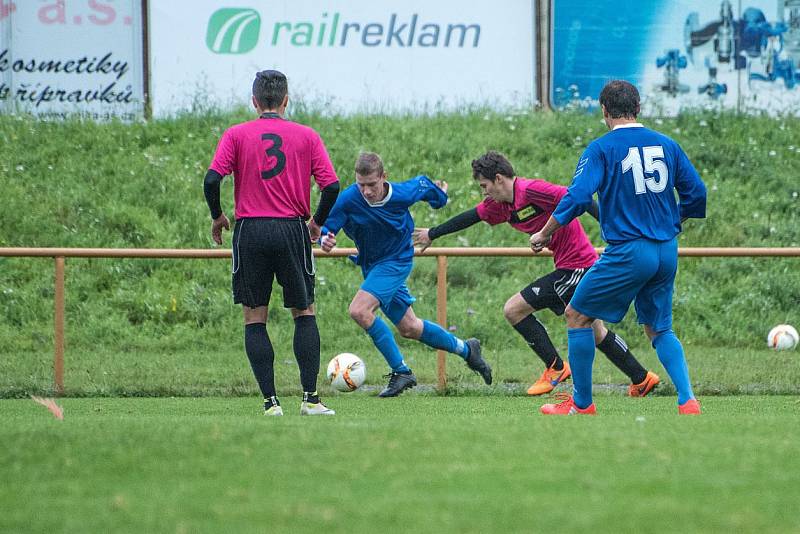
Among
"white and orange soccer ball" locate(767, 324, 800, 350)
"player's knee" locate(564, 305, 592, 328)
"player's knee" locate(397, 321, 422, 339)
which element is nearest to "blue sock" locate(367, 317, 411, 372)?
"player's knee" locate(397, 321, 422, 339)

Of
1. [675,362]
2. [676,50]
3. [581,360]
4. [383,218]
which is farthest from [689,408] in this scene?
[676,50]

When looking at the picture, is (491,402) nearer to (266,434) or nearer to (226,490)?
(266,434)

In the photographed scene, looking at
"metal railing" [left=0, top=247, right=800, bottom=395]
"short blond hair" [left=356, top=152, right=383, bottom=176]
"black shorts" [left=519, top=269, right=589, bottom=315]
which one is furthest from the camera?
"metal railing" [left=0, top=247, right=800, bottom=395]

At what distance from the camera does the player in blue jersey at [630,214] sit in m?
6.77

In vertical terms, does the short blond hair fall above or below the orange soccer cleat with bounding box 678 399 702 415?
above

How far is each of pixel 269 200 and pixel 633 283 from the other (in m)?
2.15

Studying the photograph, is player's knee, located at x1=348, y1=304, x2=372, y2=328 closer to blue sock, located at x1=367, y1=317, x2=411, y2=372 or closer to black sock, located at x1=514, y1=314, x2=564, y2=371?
blue sock, located at x1=367, y1=317, x2=411, y2=372

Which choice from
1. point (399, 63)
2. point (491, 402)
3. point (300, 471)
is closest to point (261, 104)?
point (491, 402)

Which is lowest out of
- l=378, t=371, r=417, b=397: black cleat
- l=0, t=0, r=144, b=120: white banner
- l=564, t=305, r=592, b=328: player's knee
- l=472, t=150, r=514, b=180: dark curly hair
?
l=378, t=371, r=417, b=397: black cleat

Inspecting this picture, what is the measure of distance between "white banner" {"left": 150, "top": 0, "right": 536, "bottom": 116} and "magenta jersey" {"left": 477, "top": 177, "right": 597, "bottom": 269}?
8701 millimetres

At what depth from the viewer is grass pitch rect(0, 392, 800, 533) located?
354cm

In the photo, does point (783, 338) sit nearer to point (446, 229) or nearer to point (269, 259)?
point (446, 229)

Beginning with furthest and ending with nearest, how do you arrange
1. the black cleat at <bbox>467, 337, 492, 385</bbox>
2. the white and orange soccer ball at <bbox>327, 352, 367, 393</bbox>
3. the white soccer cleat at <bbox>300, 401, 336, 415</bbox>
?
the black cleat at <bbox>467, 337, 492, 385</bbox> → the white and orange soccer ball at <bbox>327, 352, 367, 393</bbox> → the white soccer cleat at <bbox>300, 401, 336, 415</bbox>

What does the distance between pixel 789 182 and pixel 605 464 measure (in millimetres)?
12934
